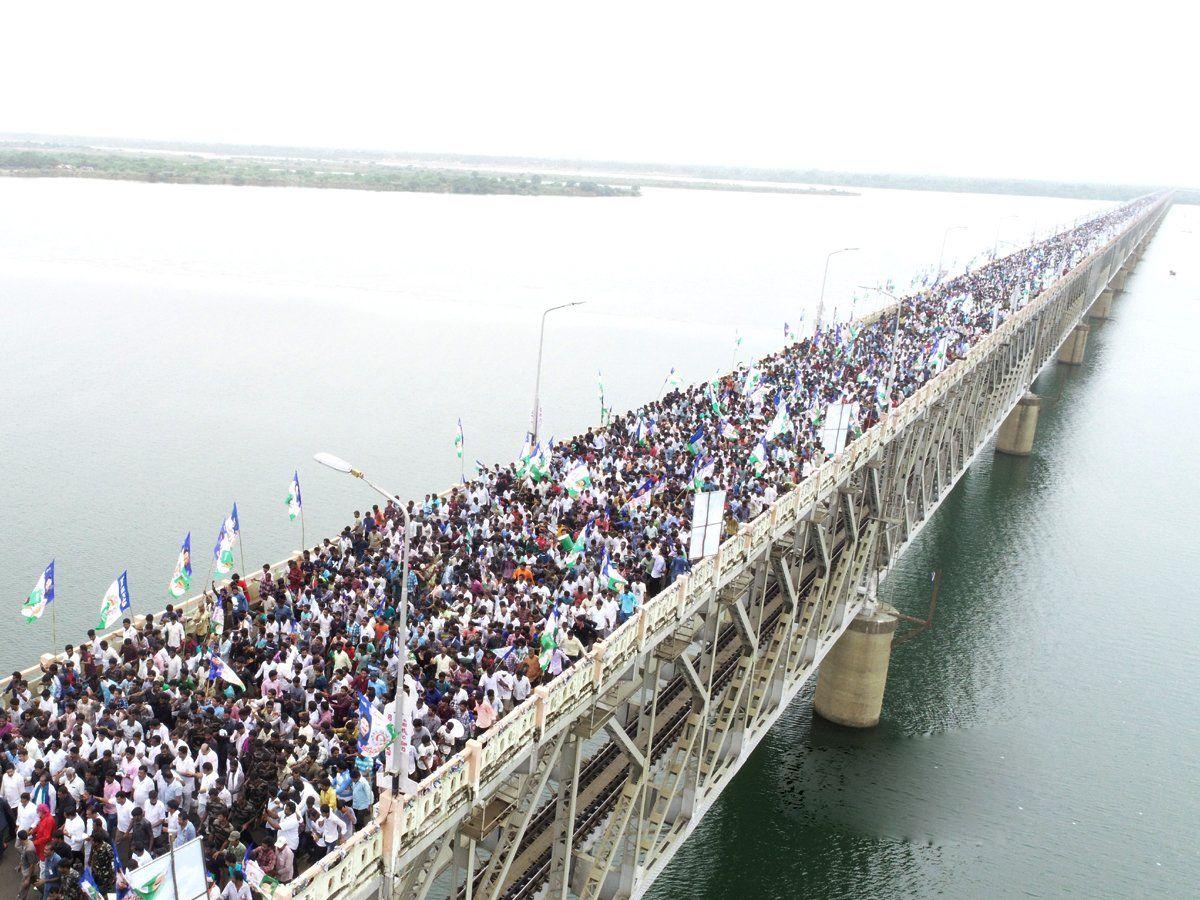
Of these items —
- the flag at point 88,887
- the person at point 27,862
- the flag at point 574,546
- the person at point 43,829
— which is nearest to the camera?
the flag at point 88,887

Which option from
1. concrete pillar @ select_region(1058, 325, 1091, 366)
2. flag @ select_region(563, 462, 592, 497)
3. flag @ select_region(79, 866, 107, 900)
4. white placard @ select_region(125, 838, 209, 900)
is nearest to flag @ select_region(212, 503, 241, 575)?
flag @ select_region(563, 462, 592, 497)

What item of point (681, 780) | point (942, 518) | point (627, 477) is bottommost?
point (942, 518)

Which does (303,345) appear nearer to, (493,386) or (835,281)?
(493,386)

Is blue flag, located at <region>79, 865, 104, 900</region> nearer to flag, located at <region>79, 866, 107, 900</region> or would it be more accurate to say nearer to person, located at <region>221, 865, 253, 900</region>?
flag, located at <region>79, 866, 107, 900</region>

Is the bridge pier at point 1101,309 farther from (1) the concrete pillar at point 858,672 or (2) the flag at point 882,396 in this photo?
(1) the concrete pillar at point 858,672

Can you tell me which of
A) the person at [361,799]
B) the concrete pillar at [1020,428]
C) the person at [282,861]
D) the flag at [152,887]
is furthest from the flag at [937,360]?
the flag at [152,887]

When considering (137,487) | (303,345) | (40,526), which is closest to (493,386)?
(303,345)
